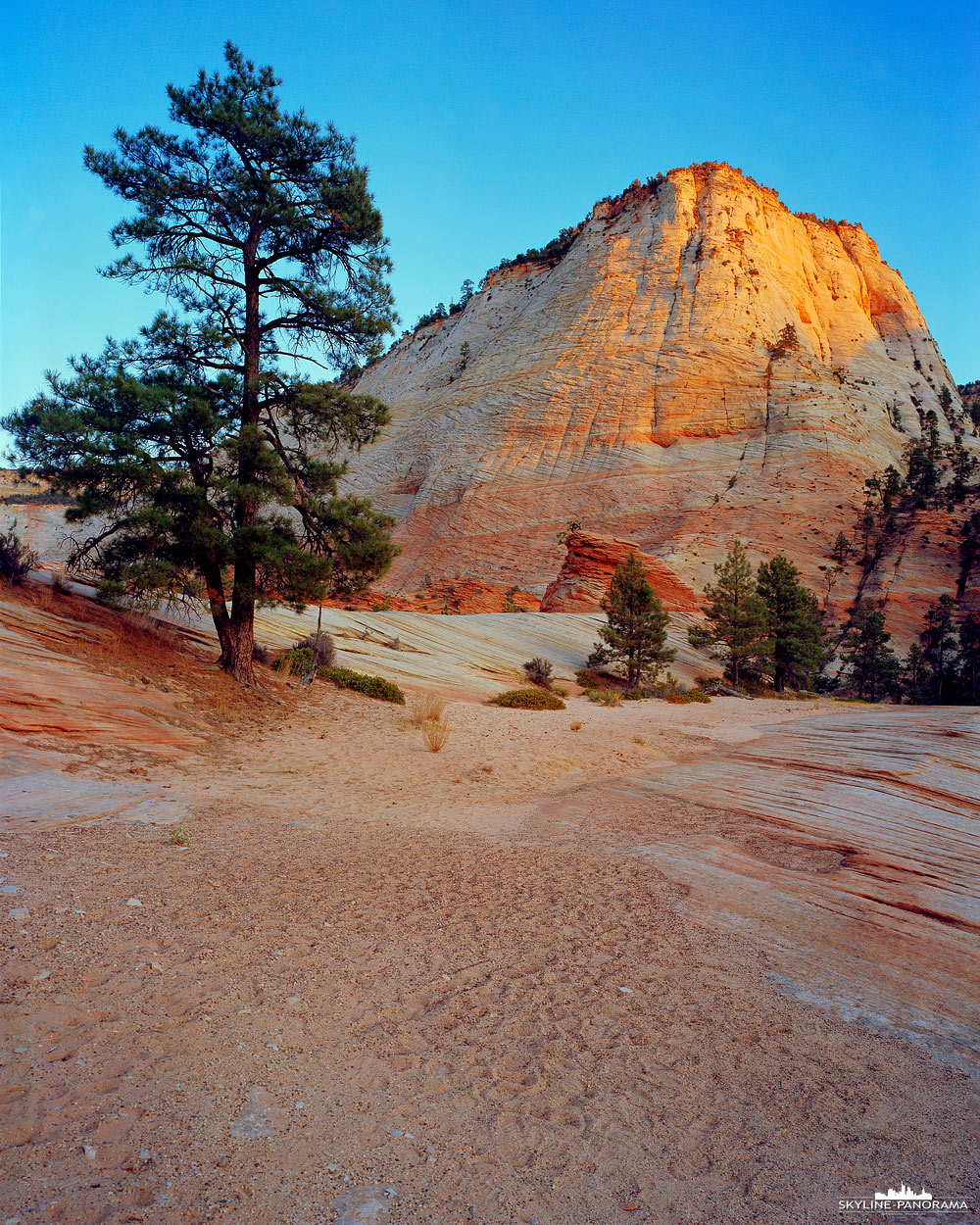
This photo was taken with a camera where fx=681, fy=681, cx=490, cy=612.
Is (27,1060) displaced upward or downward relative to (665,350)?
downward

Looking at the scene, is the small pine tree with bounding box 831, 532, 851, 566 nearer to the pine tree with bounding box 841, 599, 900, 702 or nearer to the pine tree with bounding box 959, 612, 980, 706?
the pine tree with bounding box 959, 612, 980, 706

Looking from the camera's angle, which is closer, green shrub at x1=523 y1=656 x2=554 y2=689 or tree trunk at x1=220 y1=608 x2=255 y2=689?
tree trunk at x1=220 y1=608 x2=255 y2=689

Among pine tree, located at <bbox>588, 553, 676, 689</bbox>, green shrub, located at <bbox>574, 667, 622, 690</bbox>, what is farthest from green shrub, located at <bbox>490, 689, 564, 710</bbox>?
pine tree, located at <bbox>588, 553, 676, 689</bbox>

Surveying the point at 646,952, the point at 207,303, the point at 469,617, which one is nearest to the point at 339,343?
the point at 207,303

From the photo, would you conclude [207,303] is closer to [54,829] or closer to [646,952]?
[54,829]

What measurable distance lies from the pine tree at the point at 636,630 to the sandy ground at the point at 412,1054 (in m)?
18.2

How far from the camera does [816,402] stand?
51.3 metres

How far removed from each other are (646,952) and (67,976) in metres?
3.06

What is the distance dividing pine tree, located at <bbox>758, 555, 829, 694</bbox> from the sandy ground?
2563cm

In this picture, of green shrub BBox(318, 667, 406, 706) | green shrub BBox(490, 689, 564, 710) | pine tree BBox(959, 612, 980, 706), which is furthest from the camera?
pine tree BBox(959, 612, 980, 706)

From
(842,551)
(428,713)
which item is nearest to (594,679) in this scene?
(428,713)

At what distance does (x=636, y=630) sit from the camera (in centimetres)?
2341

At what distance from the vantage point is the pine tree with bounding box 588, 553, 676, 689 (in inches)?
922

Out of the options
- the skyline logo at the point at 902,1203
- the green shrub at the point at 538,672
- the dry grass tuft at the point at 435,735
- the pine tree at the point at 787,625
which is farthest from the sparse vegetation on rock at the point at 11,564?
the pine tree at the point at 787,625
